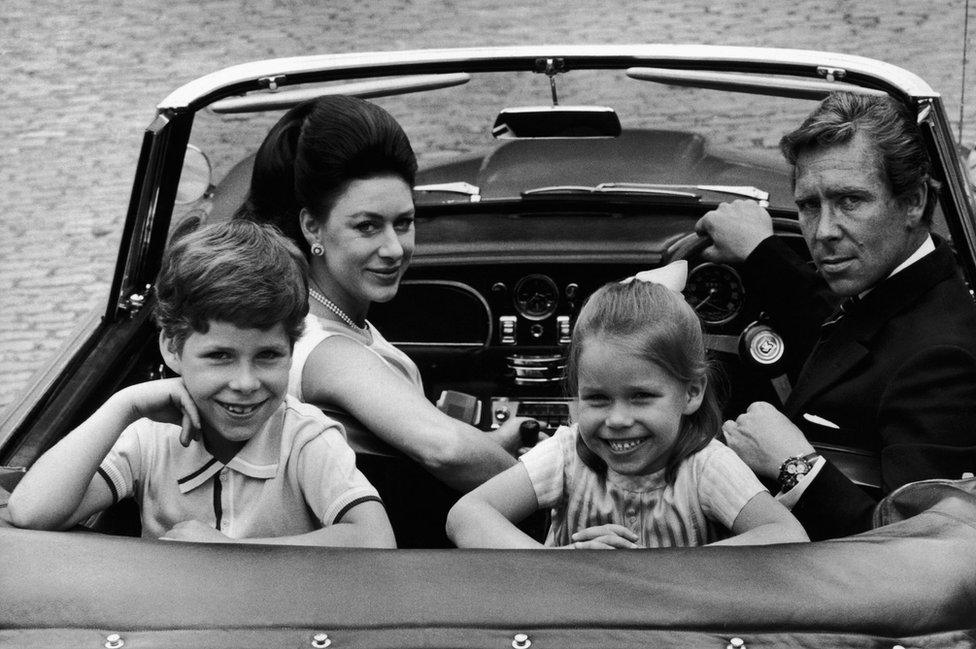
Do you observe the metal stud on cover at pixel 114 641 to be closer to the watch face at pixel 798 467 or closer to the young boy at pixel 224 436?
the young boy at pixel 224 436

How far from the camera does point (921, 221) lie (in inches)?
106

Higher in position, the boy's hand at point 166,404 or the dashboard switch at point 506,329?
the dashboard switch at point 506,329

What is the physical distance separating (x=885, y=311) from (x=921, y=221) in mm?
216

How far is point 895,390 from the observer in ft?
8.00

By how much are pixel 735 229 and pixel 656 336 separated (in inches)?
47.7

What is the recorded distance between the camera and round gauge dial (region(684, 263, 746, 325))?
145 inches

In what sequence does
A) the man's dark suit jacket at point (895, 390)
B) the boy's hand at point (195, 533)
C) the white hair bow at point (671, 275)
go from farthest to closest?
the white hair bow at point (671, 275) → the man's dark suit jacket at point (895, 390) → the boy's hand at point (195, 533)

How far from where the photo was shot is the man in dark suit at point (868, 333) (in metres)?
2.38

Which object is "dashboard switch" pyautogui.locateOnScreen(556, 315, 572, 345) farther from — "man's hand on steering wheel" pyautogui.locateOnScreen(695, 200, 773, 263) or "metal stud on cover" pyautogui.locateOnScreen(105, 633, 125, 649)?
"metal stud on cover" pyautogui.locateOnScreen(105, 633, 125, 649)

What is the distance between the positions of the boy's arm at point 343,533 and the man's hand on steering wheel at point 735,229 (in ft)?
4.88

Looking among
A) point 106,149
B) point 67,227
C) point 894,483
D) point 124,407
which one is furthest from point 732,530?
point 106,149

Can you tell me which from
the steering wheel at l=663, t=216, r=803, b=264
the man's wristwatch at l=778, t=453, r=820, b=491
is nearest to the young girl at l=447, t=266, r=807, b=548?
the man's wristwatch at l=778, t=453, r=820, b=491

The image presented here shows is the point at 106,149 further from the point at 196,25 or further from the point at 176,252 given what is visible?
the point at 176,252

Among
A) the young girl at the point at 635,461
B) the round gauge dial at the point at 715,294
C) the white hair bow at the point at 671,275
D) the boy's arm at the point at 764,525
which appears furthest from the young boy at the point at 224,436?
the round gauge dial at the point at 715,294
